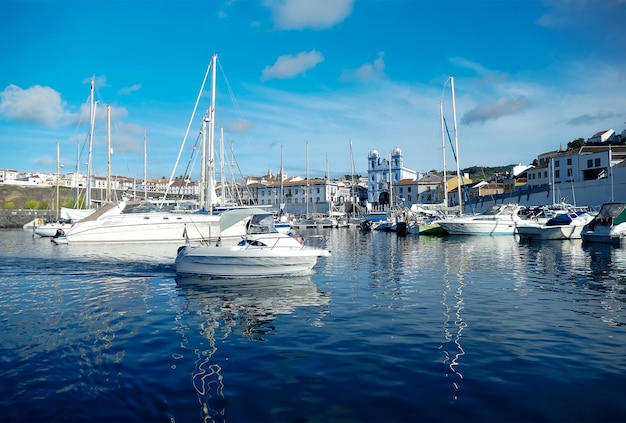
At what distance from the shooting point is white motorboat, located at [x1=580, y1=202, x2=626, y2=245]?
114 ft

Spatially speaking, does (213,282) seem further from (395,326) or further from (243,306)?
(395,326)

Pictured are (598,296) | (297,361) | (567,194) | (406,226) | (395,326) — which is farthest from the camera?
(567,194)

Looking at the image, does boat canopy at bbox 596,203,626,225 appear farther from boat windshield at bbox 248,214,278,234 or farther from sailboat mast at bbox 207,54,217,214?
sailboat mast at bbox 207,54,217,214

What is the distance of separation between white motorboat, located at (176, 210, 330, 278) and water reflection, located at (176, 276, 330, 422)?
33cm

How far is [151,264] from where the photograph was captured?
2398cm

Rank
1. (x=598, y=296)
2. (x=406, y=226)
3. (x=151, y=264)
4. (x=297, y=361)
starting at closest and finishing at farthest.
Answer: (x=297, y=361), (x=598, y=296), (x=151, y=264), (x=406, y=226)

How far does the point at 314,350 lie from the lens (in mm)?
9227

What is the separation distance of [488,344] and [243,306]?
704 cm

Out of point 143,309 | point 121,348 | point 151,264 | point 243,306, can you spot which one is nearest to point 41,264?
point 151,264

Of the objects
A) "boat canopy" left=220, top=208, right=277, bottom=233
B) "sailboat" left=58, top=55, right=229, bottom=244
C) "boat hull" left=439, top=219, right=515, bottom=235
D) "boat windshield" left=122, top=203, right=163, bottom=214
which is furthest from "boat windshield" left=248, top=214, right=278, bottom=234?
"boat hull" left=439, top=219, right=515, bottom=235

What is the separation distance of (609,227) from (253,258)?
3171 cm

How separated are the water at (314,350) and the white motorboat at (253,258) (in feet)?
2.26

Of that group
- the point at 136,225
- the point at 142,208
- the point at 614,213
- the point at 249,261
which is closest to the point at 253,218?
the point at 249,261

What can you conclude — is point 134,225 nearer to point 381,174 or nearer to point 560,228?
point 560,228
